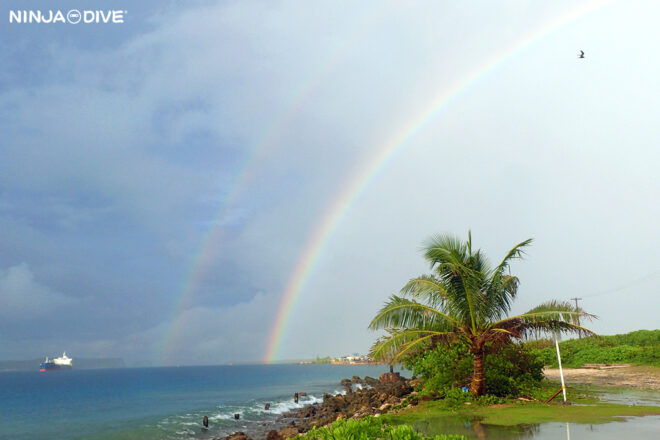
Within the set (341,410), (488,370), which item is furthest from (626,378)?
(341,410)

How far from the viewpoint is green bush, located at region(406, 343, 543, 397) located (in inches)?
751

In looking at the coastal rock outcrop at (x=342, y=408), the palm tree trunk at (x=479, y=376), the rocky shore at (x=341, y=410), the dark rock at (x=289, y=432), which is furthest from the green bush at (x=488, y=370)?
the dark rock at (x=289, y=432)

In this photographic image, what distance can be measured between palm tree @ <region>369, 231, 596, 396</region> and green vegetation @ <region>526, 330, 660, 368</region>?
19865 mm

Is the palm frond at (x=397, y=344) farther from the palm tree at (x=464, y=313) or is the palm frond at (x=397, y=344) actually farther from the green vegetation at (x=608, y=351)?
the green vegetation at (x=608, y=351)

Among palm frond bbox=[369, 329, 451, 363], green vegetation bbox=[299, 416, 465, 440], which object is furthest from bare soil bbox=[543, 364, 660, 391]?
green vegetation bbox=[299, 416, 465, 440]

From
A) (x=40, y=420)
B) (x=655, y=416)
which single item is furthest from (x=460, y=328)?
(x=40, y=420)

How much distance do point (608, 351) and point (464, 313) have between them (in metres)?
33.8

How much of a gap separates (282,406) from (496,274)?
3031cm

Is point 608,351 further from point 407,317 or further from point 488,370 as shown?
point 407,317

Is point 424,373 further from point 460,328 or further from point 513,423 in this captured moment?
point 513,423

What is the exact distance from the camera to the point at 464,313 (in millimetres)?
18031

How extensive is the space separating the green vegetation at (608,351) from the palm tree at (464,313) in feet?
65.2

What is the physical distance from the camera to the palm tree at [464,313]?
696 inches

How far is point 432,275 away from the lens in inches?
784
